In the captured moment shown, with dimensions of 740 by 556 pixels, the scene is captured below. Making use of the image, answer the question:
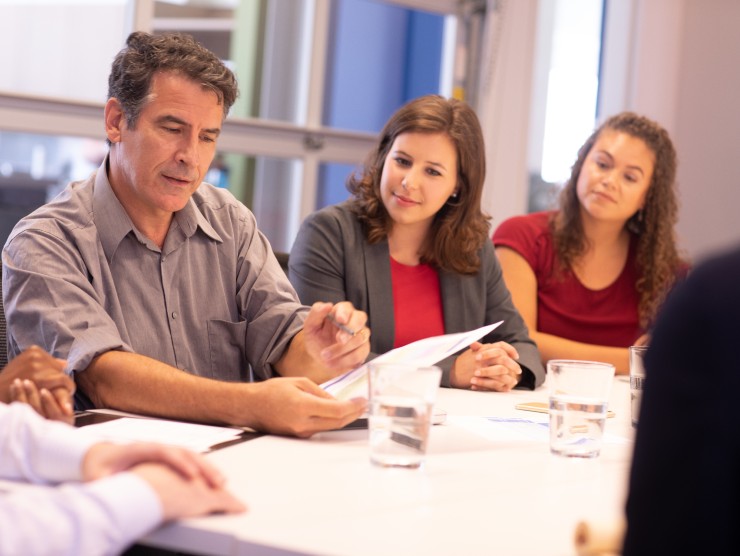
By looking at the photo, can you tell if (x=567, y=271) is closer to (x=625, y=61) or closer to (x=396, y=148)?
(x=396, y=148)

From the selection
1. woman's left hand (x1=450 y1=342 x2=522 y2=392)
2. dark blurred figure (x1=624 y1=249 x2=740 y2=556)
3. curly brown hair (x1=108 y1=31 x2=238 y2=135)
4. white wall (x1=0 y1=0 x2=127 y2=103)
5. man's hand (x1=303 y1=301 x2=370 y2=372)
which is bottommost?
woman's left hand (x1=450 y1=342 x2=522 y2=392)

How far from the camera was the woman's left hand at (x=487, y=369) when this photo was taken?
7.06 ft

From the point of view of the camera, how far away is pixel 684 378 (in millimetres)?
614

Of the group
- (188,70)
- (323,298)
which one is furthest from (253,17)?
(188,70)

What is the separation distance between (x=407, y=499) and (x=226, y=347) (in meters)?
0.99

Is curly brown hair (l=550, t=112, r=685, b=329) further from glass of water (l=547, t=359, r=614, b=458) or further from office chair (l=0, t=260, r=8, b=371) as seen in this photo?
office chair (l=0, t=260, r=8, b=371)

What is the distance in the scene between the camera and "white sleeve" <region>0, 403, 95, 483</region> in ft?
3.63

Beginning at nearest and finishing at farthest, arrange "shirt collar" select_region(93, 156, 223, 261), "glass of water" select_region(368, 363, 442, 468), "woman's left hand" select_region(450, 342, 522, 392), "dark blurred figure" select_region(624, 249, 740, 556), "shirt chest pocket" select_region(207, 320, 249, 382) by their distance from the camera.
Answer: "dark blurred figure" select_region(624, 249, 740, 556) → "glass of water" select_region(368, 363, 442, 468) → "shirt collar" select_region(93, 156, 223, 261) → "shirt chest pocket" select_region(207, 320, 249, 382) → "woman's left hand" select_region(450, 342, 522, 392)

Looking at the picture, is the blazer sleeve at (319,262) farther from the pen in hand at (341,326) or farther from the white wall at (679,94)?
the white wall at (679,94)

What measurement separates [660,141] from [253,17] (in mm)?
2369

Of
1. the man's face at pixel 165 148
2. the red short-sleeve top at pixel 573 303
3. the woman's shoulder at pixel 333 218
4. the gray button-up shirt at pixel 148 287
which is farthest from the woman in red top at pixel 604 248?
the man's face at pixel 165 148

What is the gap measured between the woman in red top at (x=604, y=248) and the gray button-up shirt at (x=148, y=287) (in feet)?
3.90

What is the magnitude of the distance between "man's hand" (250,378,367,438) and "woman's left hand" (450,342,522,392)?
2.38 feet

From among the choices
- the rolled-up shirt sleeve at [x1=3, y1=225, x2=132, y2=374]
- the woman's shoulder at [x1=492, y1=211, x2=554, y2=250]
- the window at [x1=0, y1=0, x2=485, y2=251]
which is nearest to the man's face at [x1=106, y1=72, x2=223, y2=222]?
the rolled-up shirt sleeve at [x1=3, y1=225, x2=132, y2=374]
